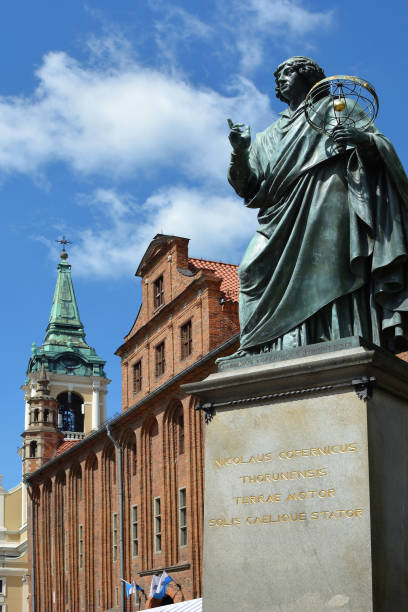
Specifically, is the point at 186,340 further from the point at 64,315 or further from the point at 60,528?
the point at 64,315

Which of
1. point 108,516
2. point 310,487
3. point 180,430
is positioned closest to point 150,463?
point 180,430

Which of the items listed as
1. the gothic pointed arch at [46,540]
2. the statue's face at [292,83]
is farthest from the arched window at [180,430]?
the statue's face at [292,83]

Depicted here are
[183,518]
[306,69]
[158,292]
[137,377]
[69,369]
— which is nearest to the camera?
[306,69]

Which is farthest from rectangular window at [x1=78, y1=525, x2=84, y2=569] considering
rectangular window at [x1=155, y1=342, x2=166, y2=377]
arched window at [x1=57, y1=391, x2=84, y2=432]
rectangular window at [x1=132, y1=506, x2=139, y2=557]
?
arched window at [x1=57, y1=391, x2=84, y2=432]

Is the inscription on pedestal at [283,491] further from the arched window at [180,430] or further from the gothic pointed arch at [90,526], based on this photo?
the gothic pointed arch at [90,526]

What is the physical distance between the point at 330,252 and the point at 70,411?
83.2 metres

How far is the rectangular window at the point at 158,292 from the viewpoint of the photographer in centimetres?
4122

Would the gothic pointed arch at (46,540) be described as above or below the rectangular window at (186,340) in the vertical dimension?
below

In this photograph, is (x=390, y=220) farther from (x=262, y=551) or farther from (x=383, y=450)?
(x=262, y=551)

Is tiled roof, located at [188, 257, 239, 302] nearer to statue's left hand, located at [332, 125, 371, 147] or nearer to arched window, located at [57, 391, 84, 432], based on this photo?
statue's left hand, located at [332, 125, 371, 147]

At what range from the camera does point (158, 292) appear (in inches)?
1640

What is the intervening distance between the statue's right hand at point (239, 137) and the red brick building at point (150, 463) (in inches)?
923

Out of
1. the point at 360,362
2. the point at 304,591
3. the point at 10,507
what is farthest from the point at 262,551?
the point at 10,507

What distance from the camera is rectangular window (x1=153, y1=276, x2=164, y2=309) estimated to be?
135 feet
